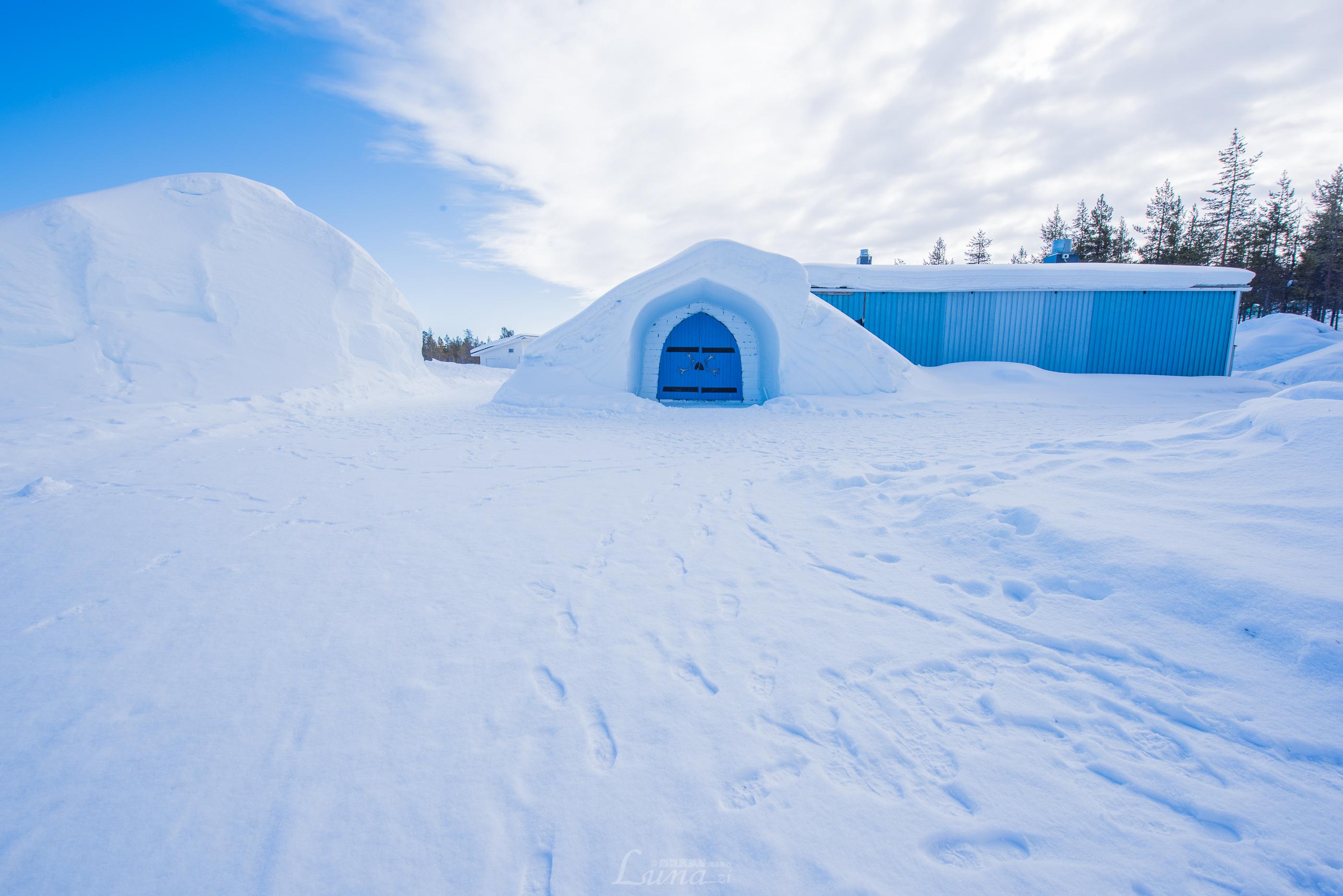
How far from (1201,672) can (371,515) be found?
4976 millimetres

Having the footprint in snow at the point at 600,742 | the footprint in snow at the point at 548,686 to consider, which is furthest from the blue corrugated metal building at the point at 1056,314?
the footprint in snow at the point at 600,742

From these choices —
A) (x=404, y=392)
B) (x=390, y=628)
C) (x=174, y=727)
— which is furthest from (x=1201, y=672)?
(x=404, y=392)

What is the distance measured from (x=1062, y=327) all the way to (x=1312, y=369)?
9.82 metres

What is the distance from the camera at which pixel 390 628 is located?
8.45 feet

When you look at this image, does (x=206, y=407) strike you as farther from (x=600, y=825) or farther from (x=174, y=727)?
(x=600, y=825)

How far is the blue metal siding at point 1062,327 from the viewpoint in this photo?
1454 cm

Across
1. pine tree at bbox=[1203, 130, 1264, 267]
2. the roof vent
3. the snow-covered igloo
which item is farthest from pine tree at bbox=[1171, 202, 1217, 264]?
the snow-covered igloo

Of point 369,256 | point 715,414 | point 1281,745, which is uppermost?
point 369,256

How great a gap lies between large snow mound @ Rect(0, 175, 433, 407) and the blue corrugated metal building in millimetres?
13085

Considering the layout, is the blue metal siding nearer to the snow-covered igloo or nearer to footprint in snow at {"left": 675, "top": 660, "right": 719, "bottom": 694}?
the snow-covered igloo

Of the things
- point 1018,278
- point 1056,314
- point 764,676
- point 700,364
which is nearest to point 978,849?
point 764,676

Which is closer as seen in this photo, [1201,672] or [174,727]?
[174,727]

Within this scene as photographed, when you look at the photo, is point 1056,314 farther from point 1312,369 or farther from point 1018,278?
point 1312,369

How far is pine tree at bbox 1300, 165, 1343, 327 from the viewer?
28453 millimetres
